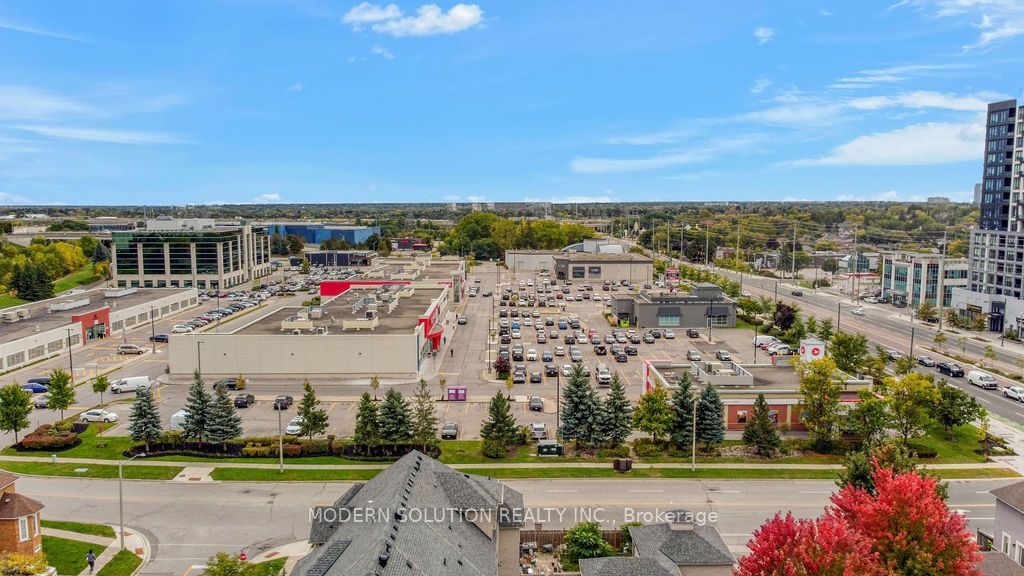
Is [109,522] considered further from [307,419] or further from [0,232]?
[0,232]

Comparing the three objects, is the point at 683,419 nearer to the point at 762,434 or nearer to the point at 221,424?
the point at 762,434

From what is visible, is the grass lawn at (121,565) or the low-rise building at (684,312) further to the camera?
the low-rise building at (684,312)

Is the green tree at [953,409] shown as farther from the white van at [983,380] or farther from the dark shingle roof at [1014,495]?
the white van at [983,380]

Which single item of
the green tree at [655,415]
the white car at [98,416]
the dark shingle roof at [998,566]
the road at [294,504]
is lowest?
the road at [294,504]

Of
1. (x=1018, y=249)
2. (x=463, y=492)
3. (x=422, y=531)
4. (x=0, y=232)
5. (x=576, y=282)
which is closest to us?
(x=422, y=531)

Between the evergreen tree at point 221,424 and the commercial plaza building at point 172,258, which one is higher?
the commercial plaza building at point 172,258

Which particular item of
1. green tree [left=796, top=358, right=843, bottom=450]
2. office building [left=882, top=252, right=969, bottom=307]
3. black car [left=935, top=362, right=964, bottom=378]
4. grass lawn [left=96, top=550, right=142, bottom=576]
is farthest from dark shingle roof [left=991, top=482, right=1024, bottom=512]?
office building [left=882, top=252, right=969, bottom=307]

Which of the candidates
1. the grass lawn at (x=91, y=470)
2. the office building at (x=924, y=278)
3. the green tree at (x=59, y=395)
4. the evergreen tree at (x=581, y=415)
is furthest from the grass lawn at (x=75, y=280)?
the office building at (x=924, y=278)

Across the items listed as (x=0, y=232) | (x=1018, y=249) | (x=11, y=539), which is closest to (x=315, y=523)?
(x=11, y=539)

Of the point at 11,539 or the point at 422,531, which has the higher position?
the point at 422,531
